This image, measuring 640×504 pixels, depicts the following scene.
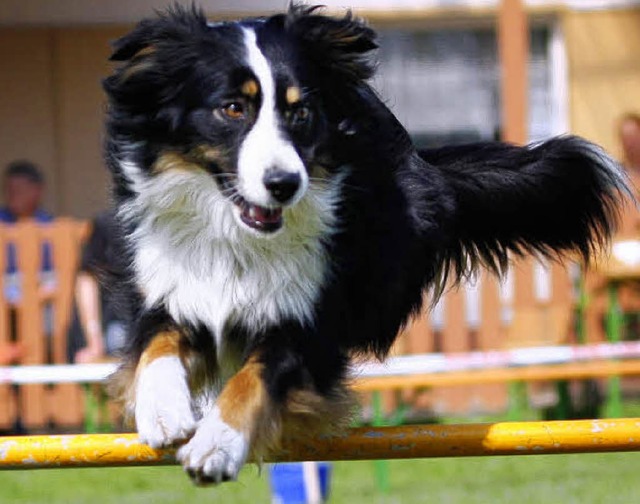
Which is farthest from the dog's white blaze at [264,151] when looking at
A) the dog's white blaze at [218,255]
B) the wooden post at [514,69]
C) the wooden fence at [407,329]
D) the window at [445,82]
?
the window at [445,82]

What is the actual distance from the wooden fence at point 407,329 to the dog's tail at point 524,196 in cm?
401

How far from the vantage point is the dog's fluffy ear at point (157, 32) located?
4234 millimetres

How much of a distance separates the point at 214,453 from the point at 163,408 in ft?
0.68

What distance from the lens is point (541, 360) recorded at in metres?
8.72

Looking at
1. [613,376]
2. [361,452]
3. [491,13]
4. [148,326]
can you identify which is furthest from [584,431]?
[491,13]

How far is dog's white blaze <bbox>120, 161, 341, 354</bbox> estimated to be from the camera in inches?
165

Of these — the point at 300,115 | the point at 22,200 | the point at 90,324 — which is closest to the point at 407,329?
the point at 90,324

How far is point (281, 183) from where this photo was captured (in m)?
3.90

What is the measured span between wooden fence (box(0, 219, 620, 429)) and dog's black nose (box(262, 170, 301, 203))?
17.6 ft

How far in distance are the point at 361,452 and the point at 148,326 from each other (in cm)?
76

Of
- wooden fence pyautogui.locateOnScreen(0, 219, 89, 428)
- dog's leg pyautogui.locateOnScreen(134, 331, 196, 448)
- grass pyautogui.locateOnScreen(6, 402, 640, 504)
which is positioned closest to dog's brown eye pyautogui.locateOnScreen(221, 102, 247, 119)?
dog's leg pyautogui.locateOnScreen(134, 331, 196, 448)

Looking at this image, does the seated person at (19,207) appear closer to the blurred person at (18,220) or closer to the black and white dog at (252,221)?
the blurred person at (18,220)

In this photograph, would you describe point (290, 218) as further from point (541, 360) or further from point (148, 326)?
point (541, 360)

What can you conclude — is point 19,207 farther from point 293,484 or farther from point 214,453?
point 214,453
